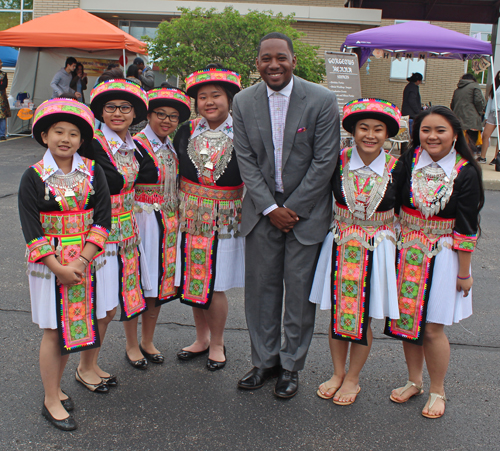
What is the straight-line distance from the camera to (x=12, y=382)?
10.1 ft

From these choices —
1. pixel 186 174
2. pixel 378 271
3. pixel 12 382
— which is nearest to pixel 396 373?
pixel 378 271

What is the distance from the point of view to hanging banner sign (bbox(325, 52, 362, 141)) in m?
9.15

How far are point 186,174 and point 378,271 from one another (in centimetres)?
137

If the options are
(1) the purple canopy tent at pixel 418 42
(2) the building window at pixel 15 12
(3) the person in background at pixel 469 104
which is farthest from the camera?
(2) the building window at pixel 15 12

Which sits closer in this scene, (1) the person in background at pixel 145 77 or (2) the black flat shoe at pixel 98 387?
(2) the black flat shoe at pixel 98 387

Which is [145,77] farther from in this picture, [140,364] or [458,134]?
[458,134]

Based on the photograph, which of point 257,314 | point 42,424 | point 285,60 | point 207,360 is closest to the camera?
point 42,424

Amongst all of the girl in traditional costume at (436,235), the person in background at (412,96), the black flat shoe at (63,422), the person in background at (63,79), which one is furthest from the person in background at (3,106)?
the girl in traditional costume at (436,235)

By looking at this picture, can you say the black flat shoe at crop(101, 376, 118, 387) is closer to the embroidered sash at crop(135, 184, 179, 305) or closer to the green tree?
the embroidered sash at crop(135, 184, 179, 305)

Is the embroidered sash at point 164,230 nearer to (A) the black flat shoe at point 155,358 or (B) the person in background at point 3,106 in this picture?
(A) the black flat shoe at point 155,358

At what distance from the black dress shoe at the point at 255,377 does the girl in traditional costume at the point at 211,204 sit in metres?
0.29

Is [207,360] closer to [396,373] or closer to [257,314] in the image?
[257,314]

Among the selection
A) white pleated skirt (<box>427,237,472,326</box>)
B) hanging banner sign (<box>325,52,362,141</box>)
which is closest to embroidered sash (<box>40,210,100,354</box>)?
white pleated skirt (<box>427,237,472,326</box>)

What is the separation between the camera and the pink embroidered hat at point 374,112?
2.76m
